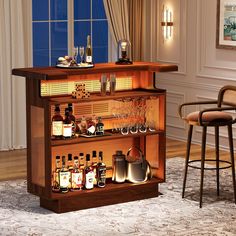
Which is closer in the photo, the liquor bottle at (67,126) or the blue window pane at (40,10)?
the liquor bottle at (67,126)

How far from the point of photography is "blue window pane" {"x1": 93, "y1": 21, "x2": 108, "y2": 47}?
30.6 feet

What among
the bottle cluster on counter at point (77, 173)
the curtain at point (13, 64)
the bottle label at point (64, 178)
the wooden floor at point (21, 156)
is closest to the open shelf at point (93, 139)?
the bottle cluster on counter at point (77, 173)

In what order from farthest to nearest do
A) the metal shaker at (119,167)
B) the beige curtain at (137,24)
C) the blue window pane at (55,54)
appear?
the beige curtain at (137,24), the blue window pane at (55,54), the metal shaker at (119,167)

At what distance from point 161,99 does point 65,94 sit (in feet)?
2.91

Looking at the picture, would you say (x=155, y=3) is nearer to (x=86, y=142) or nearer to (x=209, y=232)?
(x=86, y=142)

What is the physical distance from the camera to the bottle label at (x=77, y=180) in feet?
20.0

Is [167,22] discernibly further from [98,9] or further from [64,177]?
[64,177]

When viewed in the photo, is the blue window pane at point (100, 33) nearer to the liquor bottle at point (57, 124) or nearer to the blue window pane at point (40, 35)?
the blue window pane at point (40, 35)

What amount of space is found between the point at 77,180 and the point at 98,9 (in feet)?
12.1

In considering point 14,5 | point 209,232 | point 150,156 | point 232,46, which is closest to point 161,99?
point 150,156

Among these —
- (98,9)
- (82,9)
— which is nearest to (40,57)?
(82,9)

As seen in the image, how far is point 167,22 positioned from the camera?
9.26 m

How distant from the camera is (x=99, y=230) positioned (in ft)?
18.5

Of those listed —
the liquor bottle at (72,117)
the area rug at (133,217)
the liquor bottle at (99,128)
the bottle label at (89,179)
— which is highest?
the liquor bottle at (72,117)
